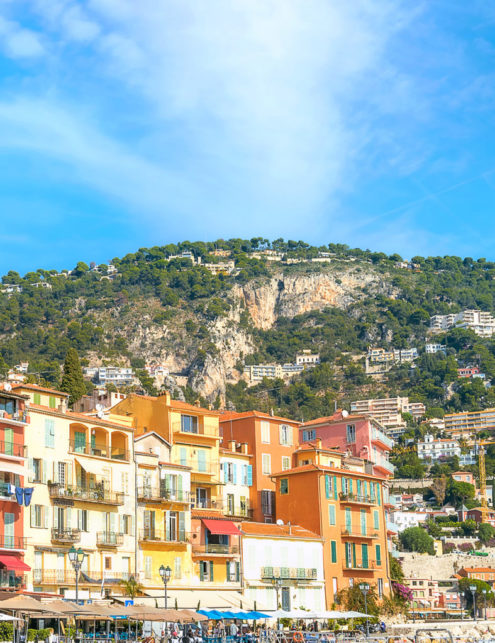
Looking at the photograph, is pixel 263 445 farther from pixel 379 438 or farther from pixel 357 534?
pixel 379 438

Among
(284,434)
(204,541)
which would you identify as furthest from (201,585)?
(284,434)

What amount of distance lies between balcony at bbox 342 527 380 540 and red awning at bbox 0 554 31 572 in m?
24.6

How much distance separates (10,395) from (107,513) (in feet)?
28.7

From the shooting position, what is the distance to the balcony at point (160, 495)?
56.8m

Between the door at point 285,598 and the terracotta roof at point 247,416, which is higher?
the terracotta roof at point 247,416

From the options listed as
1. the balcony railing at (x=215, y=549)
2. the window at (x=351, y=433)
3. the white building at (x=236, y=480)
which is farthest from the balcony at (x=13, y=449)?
the window at (x=351, y=433)

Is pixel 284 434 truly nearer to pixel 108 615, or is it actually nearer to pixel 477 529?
pixel 108 615

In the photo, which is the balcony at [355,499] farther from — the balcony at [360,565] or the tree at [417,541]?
the tree at [417,541]

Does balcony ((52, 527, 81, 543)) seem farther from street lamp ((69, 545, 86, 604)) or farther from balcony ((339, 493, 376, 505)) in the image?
balcony ((339, 493, 376, 505))

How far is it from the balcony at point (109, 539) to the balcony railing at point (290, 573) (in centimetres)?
1070

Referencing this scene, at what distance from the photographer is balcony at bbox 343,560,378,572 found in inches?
2598

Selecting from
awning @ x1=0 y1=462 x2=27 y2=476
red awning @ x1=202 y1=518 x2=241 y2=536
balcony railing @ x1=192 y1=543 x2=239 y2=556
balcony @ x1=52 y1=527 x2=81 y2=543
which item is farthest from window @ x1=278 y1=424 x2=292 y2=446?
awning @ x1=0 y1=462 x2=27 y2=476

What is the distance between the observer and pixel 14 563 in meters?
47.3

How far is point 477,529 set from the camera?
643ft
